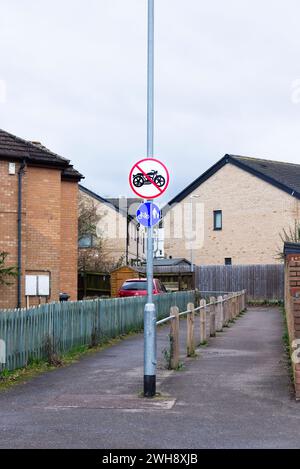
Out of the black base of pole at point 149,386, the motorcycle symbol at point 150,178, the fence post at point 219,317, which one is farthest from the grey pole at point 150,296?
the fence post at point 219,317

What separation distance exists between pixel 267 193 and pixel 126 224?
604 inches

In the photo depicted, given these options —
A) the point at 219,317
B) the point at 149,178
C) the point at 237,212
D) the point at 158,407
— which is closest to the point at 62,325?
the point at 149,178

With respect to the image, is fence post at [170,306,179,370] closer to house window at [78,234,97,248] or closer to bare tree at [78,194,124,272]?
bare tree at [78,194,124,272]

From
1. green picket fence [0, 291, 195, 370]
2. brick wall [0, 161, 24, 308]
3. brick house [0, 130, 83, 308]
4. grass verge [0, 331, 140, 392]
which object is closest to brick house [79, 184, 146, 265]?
brick house [0, 130, 83, 308]

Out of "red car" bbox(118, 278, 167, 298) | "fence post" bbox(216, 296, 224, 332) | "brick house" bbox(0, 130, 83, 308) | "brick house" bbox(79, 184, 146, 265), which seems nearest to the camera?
"fence post" bbox(216, 296, 224, 332)

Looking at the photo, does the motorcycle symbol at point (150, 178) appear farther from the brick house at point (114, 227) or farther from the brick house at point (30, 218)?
the brick house at point (114, 227)

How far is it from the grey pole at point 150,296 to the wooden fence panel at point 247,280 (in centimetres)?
3036

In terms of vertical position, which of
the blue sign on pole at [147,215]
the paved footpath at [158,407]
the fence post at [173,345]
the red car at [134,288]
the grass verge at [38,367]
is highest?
the blue sign on pole at [147,215]

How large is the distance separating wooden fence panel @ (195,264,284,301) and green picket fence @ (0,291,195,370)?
20126 mm

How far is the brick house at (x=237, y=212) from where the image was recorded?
1818 inches

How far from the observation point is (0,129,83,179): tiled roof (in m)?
21.3

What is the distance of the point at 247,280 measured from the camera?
4094 centimetres

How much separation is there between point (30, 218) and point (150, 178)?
1269 cm

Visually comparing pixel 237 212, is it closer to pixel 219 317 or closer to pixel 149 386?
pixel 219 317
